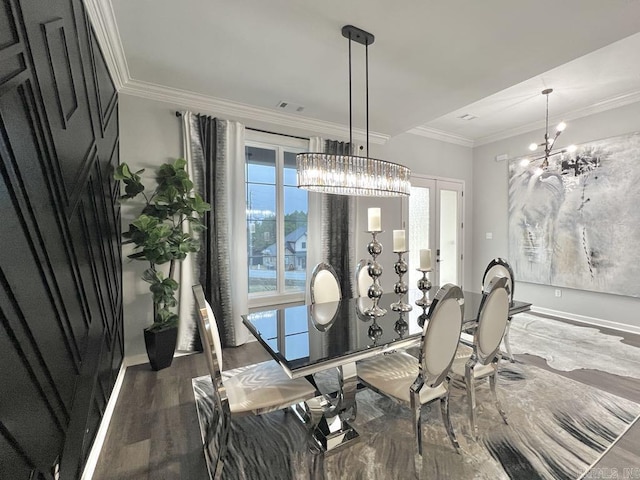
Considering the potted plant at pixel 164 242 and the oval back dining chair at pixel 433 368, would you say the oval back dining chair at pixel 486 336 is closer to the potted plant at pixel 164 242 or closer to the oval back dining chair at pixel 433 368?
the oval back dining chair at pixel 433 368

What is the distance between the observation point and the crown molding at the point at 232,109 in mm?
3002

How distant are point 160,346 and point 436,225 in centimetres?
448

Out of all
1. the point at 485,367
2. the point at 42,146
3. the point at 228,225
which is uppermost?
the point at 42,146

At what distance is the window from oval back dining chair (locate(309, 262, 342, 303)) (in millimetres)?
1138

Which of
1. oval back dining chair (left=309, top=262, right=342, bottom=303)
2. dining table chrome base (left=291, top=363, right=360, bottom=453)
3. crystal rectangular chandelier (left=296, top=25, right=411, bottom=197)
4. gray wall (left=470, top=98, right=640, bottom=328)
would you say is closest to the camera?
dining table chrome base (left=291, top=363, right=360, bottom=453)

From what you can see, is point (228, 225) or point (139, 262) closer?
point (139, 262)

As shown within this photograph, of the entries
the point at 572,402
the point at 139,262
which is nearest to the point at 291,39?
the point at 139,262

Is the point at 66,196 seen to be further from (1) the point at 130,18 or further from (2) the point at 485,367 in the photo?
(2) the point at 485,367

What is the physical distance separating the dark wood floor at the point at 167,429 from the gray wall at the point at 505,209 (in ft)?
5.97

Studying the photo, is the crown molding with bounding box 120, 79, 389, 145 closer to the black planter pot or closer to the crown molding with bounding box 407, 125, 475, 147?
the crown molding with bounding box 407, 125, 475, 147

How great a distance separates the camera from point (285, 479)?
5.29ft

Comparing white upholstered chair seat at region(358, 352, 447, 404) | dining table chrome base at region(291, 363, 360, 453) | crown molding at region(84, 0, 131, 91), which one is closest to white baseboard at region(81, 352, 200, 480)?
dining table chrome base at region(291, 363, 360, 453)

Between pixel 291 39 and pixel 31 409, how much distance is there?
2.58m

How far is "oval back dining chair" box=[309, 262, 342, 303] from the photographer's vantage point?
2.80 metres
